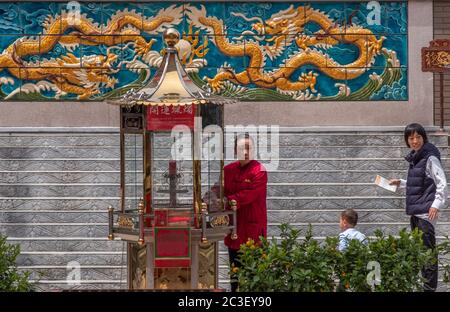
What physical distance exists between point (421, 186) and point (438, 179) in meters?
0.20

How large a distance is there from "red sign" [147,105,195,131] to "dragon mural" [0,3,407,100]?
27.6ft

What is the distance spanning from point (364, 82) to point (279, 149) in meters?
3.04

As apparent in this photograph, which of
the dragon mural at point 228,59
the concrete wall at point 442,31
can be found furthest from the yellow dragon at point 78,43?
the concrete wall at point 442,31

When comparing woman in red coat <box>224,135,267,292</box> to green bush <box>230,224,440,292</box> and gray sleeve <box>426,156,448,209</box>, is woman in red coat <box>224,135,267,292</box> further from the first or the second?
gray sleeve <box>426,156,448,209</box>

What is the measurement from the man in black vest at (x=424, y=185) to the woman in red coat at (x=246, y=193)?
1.45 meters

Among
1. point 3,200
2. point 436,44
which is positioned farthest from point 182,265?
point 436,44

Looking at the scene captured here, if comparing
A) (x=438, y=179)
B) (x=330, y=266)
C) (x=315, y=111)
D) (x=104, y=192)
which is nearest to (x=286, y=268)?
(x=330, y=266)

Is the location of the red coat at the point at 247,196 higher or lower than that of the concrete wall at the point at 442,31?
lower

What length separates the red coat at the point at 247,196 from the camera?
10305 millimetres

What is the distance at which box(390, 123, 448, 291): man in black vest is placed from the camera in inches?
426

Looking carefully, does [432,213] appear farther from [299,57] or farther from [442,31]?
[442,31]

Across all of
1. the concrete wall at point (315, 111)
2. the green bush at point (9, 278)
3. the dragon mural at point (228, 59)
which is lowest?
the green bush at point (9, 278)

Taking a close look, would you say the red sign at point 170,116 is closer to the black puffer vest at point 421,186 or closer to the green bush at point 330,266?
the green bush at point 330,266

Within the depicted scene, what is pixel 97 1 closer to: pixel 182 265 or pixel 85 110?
pixel 85 110
